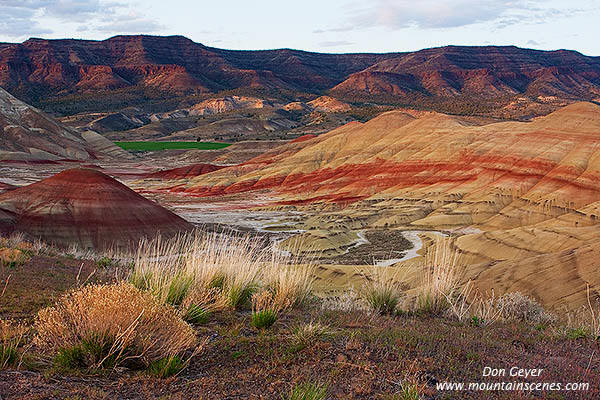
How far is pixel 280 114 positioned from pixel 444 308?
550 feet

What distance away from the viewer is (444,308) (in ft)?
28.5

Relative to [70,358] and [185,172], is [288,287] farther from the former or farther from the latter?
[185,172]

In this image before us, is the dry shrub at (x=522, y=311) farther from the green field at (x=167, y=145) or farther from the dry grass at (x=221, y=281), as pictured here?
the green field at (x=167, y=145)

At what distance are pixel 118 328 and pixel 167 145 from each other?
14136 cm

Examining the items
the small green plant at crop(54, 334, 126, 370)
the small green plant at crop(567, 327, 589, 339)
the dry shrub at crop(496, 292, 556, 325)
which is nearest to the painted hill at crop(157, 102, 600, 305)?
the dry shrub at crop(496, 292, 556, 325)

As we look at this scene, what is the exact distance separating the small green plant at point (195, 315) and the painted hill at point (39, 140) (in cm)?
10805

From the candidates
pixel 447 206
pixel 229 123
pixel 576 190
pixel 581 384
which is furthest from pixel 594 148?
pixel 229 123

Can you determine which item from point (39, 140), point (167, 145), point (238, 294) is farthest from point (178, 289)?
point (167, 145)

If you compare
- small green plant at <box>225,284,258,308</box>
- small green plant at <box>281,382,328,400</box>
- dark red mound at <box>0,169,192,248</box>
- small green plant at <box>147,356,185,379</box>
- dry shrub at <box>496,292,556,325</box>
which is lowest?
dark red mound at <box>0,169,192,248</box>

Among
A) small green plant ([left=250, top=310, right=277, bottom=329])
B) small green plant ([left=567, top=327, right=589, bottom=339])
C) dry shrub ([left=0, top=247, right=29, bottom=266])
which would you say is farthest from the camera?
dry shrub ([left=0, top=247, right=29, bottom=266])

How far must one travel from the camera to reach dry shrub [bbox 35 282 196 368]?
5.20 metres

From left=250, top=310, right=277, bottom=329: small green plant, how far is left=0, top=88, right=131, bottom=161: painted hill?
108722 mm

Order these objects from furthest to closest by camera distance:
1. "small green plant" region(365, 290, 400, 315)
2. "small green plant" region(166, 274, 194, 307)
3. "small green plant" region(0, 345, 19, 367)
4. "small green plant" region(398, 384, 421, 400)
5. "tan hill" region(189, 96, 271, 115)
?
1. "tan hill" region(189, 96, 271, 115)
2. "small green plant" region(365, 290, 400, 315)
3. "small green plant" region(166, 274, 194, 307)
4. "small green plant" region(0, 345, 19, 367)
5. "small green plant" region(398, 384, 421, 400)

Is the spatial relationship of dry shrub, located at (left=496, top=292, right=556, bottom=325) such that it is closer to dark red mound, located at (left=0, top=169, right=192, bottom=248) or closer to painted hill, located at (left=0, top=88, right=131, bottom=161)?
dark red mound, located at (left=0, top=169, right=192, bottom=248)
